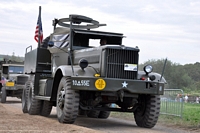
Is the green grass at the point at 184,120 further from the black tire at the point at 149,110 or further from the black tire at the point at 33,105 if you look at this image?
the black tire at the point at 33,105

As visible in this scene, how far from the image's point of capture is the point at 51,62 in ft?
48.2

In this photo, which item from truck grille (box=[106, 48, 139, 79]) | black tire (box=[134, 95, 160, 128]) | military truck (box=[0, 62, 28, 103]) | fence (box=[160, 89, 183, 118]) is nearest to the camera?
truck grille (box=[106, 48, 139, 79])

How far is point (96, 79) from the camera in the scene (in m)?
11.0

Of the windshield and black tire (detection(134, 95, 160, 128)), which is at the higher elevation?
the windshield

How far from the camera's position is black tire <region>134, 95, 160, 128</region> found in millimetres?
12164

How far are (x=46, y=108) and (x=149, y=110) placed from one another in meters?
4.09

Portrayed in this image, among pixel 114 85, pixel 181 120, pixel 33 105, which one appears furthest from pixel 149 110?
pixel 33 105

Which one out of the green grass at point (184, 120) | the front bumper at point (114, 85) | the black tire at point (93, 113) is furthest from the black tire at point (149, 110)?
the black tire at point (93, 113)

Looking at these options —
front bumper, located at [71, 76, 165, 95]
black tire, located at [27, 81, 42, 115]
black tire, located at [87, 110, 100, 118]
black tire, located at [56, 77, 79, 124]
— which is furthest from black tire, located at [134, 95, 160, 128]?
black tire, located at [27, 81, 42, 115]

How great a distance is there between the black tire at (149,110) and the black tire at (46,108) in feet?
11.3

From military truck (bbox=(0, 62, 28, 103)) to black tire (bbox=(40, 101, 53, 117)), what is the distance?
8.24 m

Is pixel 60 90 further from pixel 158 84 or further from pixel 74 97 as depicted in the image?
pixel 158 84

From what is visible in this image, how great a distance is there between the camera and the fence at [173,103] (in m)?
16.6

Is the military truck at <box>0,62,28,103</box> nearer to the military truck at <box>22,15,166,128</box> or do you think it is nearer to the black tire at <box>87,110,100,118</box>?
the black tire at <box>87,110,100,118</box>
